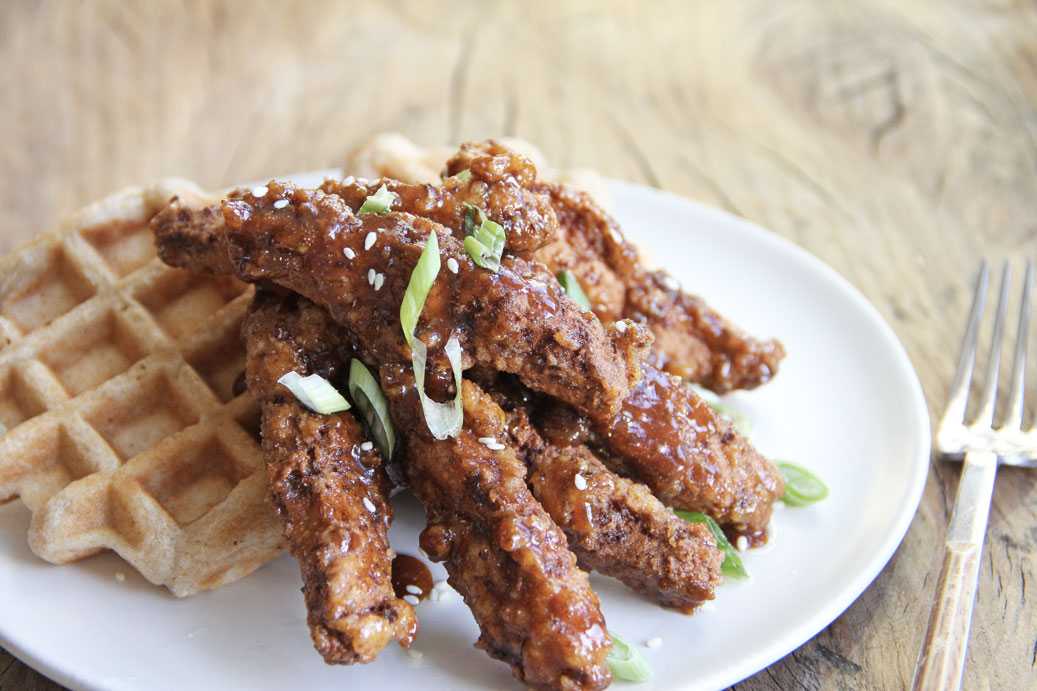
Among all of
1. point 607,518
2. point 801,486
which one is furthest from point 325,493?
point 801,486

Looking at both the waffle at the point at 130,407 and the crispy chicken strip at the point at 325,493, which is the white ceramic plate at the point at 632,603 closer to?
the waffle at the point at 130,407

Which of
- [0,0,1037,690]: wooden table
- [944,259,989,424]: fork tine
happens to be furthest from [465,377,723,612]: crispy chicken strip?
[0,0,1037,690]: wooden table

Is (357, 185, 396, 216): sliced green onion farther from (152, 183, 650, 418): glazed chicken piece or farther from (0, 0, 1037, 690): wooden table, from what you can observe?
(0, 0, 1037, 690): wooden table

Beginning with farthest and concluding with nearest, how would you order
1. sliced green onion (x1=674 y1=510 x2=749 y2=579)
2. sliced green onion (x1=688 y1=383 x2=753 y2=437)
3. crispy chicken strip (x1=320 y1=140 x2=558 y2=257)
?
sliced green onion (x1=688 y1=383 x2=753 y2=437), sliced green onion (x1=674 y1=510 x2=749 y2=579), crispy chicken strip (x1=320 y1=140 x2=558 y2=257)

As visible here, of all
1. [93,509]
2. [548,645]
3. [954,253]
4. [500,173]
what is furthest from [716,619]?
[954,253]

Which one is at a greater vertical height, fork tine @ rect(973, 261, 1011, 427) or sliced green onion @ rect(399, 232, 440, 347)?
sliced green onion @ rect(399, 232, 440, 347)

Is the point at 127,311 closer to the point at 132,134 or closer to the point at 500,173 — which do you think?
the point at 500,173
